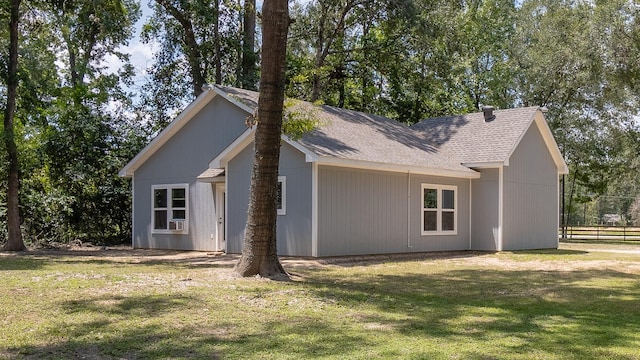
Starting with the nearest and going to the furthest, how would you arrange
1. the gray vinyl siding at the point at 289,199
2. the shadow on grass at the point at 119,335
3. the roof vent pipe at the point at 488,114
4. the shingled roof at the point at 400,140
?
the shadow on grass at the point at 119,335
the gray vinyl siding at the point at 289,199
the shingled roof at the point at 400,140
the roof vent pipe at the point at 488,114

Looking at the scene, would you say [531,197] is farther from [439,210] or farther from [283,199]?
[283,199]

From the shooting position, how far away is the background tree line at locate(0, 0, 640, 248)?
2167cm

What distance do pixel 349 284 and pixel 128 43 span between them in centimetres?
2590

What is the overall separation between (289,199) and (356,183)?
179 centimetres

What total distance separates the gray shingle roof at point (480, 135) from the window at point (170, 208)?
8.42m

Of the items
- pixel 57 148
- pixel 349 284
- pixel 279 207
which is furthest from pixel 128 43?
pixel 349 284

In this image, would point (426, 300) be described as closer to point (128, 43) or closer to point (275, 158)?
point (275, 158)

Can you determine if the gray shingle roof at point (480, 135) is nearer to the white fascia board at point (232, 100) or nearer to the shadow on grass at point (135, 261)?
the white fascia board at point (232, 100)

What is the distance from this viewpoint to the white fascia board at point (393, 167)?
→ 14.7 metres

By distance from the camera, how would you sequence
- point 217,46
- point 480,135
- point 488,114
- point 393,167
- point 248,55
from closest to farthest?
point 393,167 → point 480,135 → point 488,114 → point 248,55 → point 217,46

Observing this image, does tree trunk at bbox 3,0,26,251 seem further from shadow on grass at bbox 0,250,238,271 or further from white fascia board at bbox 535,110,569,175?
white fascia board at bbox 535,110,569,175

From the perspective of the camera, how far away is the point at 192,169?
61.0 ft

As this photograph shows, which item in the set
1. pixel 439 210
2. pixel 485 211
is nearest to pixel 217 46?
pixel 439 210

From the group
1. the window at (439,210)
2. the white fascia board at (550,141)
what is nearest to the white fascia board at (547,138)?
the white fascia board at (550,141)
